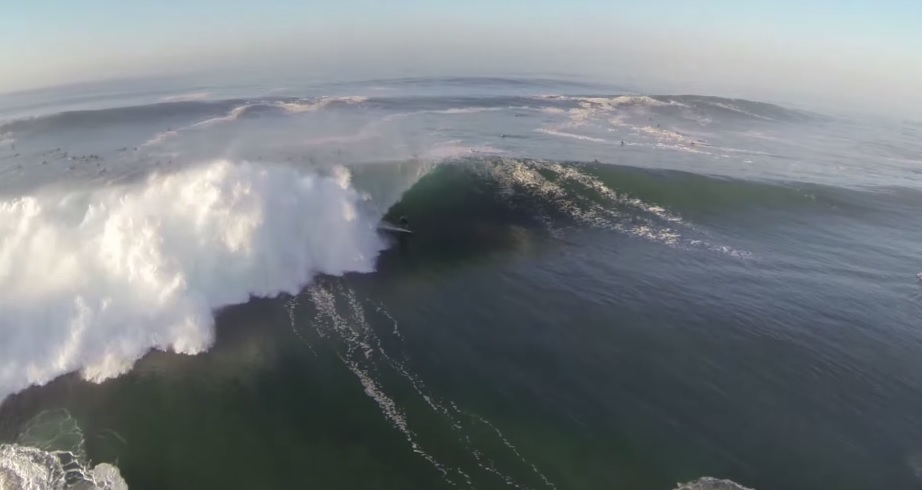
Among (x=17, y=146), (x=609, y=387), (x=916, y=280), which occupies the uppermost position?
(x=17, y=146)

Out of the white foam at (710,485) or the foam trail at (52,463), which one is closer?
the foam trail at (52,463)

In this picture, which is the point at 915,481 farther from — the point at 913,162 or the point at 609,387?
the point at 913,162

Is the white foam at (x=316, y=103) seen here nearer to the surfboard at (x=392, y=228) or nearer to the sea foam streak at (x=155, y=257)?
the sea foam streak at (x=155, y=257)

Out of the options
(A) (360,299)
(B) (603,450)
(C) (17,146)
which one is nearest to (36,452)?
(A) (360,299)

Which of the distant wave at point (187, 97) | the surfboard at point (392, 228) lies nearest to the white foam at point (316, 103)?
the distant wave at point (187, 97)

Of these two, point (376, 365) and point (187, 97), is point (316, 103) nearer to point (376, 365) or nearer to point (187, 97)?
point (187, 97)

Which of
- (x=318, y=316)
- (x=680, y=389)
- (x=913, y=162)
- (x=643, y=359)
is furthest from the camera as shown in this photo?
(x=913, y=162)

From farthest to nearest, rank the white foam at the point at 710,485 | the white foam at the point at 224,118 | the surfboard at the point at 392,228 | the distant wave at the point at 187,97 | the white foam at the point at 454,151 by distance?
the distant wave at the point at 187,97 < the white foam at the point at 224,118 < the white foam at the point at 454,151 < the surfboard at the point at 392,228 < the white foam at the point at 710,485

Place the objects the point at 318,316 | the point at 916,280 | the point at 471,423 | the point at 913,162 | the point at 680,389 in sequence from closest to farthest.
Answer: the point at 471,423, the point at 680,389, the point at 318,316, the point at 916,280, the point at 913,162
